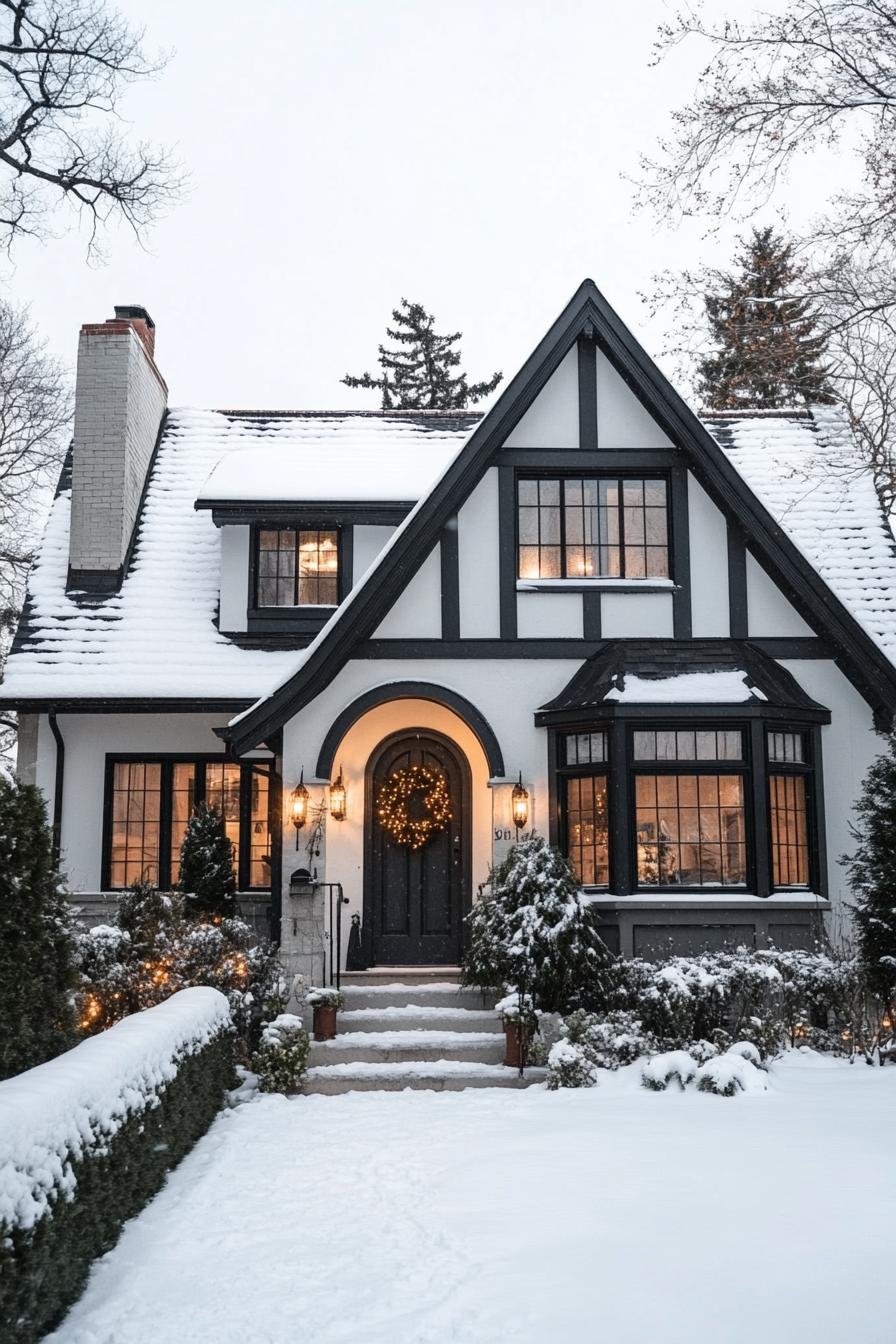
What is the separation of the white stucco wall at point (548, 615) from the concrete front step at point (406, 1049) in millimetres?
4474

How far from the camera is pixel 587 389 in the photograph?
563 inches

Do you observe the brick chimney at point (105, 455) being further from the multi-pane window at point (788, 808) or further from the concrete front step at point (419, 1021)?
the multi-pane window at point (788, 808)

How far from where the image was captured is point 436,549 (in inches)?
550

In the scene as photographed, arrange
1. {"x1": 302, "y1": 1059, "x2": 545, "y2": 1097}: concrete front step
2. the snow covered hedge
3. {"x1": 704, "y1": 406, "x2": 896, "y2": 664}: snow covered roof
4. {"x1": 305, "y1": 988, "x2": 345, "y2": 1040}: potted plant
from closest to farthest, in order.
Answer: the snow covered hedge
{"x1": 302, "y1": 1059, "x2": 545, "y2": 1097}: concrete front step
{"x1": 305, "y1": 988, "x2": 345, "y2": 1040}: potted plant
{"x1": 704, "y1": 406, "x2": 896, "y2": 664}: snow covered roof

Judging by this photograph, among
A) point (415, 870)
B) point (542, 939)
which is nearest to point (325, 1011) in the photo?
point (542, 939)

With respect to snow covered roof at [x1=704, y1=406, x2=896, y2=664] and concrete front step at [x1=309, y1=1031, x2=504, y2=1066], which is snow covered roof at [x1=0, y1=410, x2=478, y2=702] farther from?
snow covered roof at [x1=704, y1=406, x2=896, y2=664]

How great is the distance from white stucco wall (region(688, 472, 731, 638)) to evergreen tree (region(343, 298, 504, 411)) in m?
29.5

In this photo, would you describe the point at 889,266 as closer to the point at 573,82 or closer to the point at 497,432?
the point at 497,432

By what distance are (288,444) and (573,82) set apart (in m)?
95.3

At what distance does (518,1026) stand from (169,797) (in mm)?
5914

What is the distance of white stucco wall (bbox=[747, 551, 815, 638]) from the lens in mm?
13984

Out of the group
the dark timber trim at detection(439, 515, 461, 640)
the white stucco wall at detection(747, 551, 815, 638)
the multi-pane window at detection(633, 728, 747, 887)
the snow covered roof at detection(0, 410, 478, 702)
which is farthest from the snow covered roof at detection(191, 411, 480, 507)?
the multi-pane window at detection(633, 728, 747, 887)

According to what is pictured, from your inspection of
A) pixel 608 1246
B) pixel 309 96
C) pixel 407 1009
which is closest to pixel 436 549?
pixel 407 1009

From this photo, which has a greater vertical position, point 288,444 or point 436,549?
point 288,444
